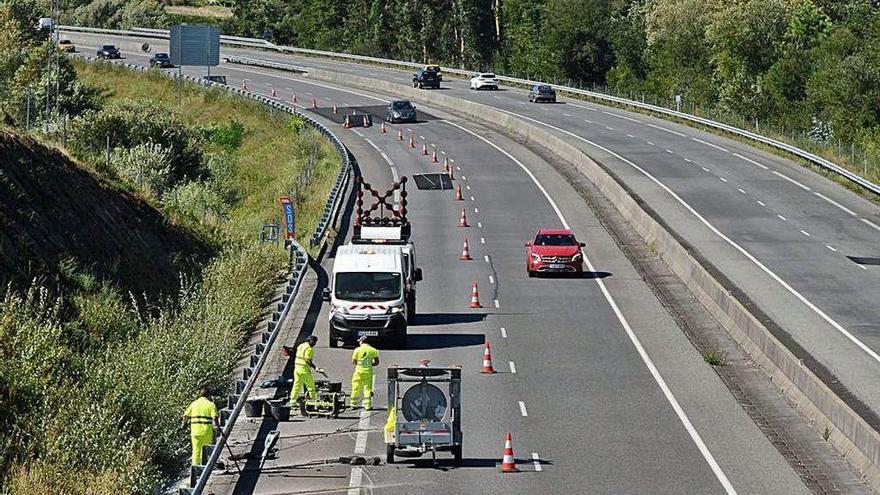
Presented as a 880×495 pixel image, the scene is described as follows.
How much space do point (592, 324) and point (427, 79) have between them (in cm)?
7144

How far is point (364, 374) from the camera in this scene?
28.1 metres

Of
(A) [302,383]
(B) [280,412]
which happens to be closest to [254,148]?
(A) [302,383]

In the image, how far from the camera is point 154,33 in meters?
154

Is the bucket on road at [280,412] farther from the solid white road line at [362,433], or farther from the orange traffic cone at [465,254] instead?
the orange traffic cone at [465,254]

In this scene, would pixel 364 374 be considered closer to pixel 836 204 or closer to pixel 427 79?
pixel 836 204

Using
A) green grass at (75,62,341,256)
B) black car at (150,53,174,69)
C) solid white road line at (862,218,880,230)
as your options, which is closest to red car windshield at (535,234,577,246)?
green grass at (75,62,341,256)

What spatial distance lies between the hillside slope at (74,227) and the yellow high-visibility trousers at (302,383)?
904cm

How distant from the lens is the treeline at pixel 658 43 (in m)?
99.1

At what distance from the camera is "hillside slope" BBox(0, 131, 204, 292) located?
A: 37094mm

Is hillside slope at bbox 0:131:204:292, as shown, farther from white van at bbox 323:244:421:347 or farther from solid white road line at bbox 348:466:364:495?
solid white road line at bbox 348:466:364:495

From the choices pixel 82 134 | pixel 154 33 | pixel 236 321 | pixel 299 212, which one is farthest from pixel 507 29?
pixel 236 321

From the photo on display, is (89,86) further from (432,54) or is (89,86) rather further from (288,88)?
(432,54)

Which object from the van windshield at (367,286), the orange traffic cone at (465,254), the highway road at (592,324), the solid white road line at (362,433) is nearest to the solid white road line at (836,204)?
the highway road at (592,324)

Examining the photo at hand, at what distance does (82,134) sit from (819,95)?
4722 cm
